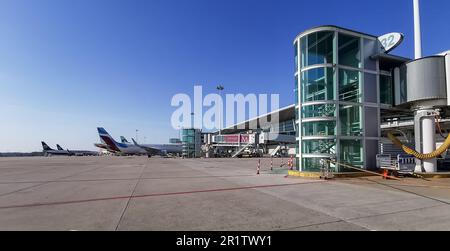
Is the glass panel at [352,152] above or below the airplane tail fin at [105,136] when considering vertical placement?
below

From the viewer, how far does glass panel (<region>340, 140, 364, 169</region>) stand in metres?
17.2

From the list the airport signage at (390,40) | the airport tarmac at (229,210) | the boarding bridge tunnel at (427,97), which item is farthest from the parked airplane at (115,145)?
the boarding bridge tunnel at (427,97)

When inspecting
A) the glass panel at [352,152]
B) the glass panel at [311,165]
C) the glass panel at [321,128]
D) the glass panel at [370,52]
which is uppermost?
the glass panel at [370,52]

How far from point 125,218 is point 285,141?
71.8 meters

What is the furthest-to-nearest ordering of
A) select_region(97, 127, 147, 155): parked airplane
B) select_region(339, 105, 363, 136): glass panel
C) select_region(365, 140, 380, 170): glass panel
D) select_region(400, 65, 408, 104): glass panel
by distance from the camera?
select_region(97, 127, 147, 155): parked airplane < select_region(400, 65, 408, 104): glass panel < select_region(365, 140, 380, 170): glass panel < select_region(339, 105, 363, 136): glass panel

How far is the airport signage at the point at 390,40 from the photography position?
17.2 metres

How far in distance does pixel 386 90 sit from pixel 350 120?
13.3 feet

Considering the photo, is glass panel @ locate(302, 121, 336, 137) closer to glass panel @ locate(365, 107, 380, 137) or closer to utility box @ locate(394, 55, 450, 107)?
glass panel @ locate(365, 107, 380, 137)

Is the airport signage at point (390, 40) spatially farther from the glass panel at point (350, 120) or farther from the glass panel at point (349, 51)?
the glass panel at point (350, 120)

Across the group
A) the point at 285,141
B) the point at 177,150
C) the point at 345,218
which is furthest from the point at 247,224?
the point at 177,150

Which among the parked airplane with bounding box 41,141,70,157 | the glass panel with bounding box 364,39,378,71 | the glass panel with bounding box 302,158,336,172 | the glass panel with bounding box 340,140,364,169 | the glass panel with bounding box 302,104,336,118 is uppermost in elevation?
the glass panel with bounding box 364,39,378,71

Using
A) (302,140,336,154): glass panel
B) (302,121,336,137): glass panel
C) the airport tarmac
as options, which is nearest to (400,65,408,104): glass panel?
(302,121,336,137): glass panel

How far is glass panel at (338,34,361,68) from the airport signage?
157cm
